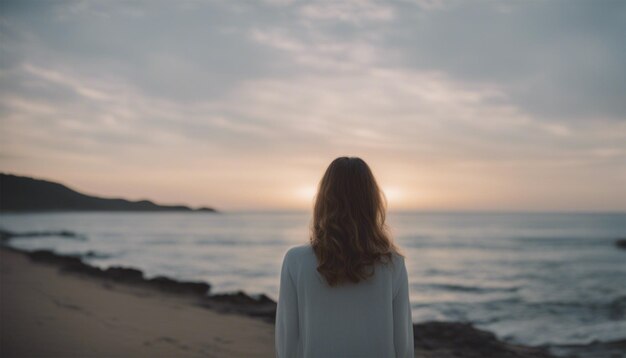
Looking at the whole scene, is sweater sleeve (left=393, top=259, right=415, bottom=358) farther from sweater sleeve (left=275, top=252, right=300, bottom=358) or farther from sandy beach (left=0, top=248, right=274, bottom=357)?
sandy beach (left=0, top=248, right=274, bottom=357)

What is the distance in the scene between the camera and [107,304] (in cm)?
900

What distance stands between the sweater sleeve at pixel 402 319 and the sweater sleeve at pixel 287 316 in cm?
45

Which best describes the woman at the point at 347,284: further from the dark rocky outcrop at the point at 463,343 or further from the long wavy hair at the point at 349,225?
the dark rocky outcrop at the point at 463,343

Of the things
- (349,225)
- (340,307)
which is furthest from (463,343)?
(349,225)

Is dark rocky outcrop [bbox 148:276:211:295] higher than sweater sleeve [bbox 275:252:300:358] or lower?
lower

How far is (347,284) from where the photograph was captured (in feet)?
6.46

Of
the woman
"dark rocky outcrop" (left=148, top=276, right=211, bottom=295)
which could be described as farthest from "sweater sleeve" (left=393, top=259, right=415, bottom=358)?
"dark rocky outcrop" (left=148, top=276, right=211, bottom=295)

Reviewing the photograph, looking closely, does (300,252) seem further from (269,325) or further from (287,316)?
(269,325)

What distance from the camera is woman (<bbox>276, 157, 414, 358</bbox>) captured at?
195 centimetres

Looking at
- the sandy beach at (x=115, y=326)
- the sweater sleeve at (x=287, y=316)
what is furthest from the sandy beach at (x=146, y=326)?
the sweater sleeve at (x=287, y=316)

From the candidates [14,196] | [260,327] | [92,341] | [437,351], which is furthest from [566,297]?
[14,196]

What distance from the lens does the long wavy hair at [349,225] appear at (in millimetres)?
1911

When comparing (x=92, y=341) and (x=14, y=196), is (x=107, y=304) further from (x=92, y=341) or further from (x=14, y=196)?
(x=14, y=196)

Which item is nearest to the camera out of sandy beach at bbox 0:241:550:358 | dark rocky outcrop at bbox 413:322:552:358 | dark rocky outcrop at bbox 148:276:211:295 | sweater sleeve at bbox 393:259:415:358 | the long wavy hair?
the long wavy hair
